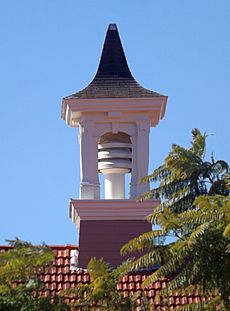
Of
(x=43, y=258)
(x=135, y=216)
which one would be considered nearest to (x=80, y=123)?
(x=135, y=216)

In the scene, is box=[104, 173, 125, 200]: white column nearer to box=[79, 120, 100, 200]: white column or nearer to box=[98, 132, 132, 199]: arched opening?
box=[98, 132, 132, 199]: arched opening

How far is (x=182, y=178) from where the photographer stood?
22859mm

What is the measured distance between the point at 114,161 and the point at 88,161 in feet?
1.83

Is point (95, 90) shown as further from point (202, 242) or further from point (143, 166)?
point (202, 242)

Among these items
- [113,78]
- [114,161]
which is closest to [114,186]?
[114,161]

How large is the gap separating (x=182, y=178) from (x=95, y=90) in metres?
2.46

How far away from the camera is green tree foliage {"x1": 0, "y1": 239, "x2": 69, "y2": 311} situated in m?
17.2

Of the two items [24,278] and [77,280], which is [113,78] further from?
[24,278]

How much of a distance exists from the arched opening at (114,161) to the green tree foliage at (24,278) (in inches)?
226

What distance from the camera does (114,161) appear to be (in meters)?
23.8

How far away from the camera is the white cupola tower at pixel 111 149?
74.8 feet

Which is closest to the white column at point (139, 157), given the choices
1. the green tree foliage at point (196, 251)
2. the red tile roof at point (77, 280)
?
the red tile roof at point (77, 280)

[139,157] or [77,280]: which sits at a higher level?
[139,157]

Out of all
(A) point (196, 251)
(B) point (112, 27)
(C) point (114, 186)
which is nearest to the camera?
(A) point (196, 251)
